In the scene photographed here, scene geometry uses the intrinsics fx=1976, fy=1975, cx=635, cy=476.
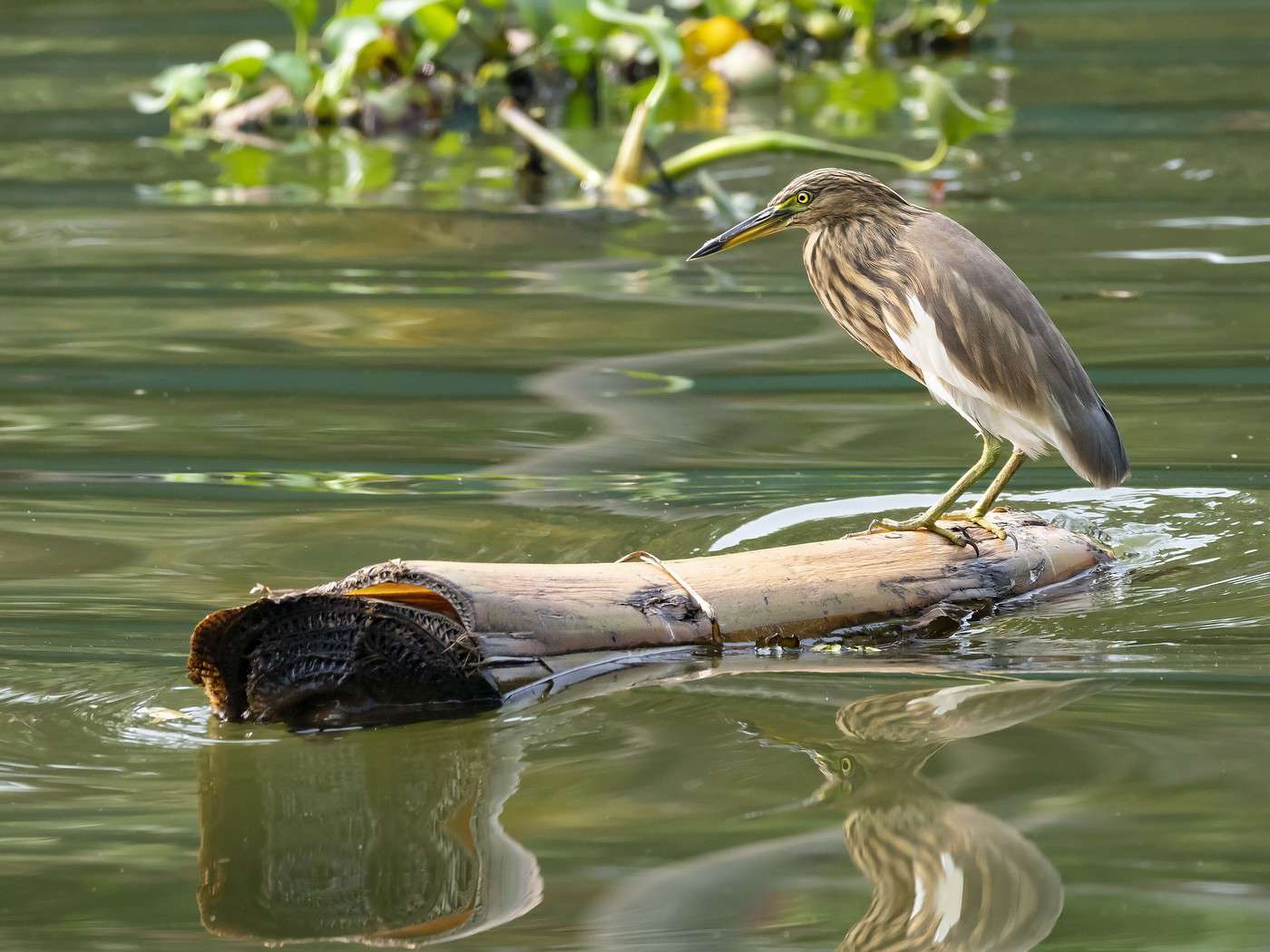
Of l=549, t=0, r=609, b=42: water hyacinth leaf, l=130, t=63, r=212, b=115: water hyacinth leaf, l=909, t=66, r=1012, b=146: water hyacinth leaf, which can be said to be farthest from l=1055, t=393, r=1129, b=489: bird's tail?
l=130, t=63, r=212, b=115: water hyacinth leaf

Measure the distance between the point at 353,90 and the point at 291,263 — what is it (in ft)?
11.7

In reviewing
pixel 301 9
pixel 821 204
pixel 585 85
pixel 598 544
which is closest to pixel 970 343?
pixel 821 204

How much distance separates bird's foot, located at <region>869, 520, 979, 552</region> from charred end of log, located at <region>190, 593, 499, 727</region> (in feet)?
3.47

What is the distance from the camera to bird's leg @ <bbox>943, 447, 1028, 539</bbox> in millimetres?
3977

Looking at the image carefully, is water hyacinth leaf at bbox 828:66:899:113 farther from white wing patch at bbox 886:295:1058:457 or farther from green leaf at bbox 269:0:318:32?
white wing patch at bbox 886:295:1058:457

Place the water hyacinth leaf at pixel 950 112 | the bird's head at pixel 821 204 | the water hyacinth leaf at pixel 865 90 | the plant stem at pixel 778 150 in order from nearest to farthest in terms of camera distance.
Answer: the bird's head at pixel 821 204 < the water hyacinth leaf at pixel 950 112 < the plant stem at pixel 778 150 < the water hyacinth leaf at pixel 865 90

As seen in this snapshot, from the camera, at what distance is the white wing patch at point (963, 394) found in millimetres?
3994

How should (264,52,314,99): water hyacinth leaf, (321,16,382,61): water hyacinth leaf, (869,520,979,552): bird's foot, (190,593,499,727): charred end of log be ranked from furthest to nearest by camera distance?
(264,52,314,99): water hyacinth leaf
(321,16,382,61): water hyacinth leaf
(869,520,979,552): bird's foot
(190,593,499,727): charred end of log

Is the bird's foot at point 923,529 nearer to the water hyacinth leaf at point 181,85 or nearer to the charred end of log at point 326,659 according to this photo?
the charred end of log at point 326,659

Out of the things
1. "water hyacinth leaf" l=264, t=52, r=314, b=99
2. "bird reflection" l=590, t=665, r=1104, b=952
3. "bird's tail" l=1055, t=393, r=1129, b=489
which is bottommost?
"bird reflection" l=590, t=665, r=1104, b=952

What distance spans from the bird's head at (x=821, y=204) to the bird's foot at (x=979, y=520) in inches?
26.7

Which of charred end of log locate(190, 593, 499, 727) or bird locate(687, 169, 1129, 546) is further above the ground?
bird locate(687, 169, 1129, 546)

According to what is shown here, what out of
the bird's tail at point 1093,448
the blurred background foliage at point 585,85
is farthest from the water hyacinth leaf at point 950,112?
the bird's tail at point 1093,448

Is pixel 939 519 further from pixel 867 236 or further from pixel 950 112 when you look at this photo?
pixel 950 112
